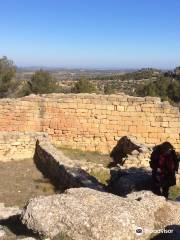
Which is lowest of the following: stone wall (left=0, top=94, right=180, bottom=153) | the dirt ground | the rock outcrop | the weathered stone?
the dirt ground

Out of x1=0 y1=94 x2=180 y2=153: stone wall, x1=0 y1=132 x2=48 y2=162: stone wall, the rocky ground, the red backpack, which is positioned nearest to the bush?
x1=0 y1=94 x2=180 y2=153: stone wall

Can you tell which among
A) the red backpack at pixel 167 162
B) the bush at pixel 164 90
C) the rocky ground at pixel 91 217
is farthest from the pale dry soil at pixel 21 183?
the bush at pixel 164 90

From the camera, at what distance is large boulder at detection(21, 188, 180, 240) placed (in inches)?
235

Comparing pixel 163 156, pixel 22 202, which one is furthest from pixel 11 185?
pixel 163 156

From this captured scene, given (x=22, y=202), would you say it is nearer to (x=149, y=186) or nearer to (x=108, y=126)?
(x=149, y=186)

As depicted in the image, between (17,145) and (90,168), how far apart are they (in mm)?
3618

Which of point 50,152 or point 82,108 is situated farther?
point 82,108

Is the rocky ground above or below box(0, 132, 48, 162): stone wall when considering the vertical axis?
above

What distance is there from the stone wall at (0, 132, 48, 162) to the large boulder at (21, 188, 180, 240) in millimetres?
8751

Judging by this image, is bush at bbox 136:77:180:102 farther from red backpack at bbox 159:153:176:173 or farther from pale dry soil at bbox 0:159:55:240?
red backpack at bbox 159:153:176:173

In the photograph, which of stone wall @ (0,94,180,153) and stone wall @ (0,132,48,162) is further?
stone wall @ (0,94,180,153)

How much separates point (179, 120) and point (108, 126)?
8.76ft

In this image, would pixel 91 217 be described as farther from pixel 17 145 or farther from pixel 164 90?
pixel 164 90

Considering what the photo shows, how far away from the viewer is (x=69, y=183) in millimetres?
11625
